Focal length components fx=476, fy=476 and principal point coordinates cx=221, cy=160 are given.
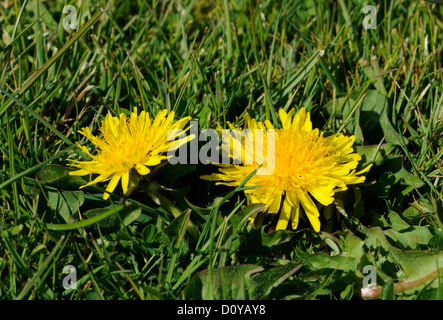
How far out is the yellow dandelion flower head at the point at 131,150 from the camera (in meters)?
1.64

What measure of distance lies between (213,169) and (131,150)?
40cm

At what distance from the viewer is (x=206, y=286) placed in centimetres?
151

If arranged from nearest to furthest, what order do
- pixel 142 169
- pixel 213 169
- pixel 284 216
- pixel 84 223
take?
pixel 84 223 → pixel 142 169 → pixel 284 216 → pixel 213 169

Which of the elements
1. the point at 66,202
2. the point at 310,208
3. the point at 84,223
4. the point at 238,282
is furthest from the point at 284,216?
the point at 66,202

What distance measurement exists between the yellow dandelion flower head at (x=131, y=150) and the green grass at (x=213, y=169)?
106 mm

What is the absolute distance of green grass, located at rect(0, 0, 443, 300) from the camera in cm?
158

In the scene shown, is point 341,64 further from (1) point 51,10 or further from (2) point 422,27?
(1) point 51,10

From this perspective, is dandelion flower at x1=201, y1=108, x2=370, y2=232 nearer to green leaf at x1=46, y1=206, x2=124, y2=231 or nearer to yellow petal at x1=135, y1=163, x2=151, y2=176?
yellow petal at x1=135, y1=163, x2=151, y2=176

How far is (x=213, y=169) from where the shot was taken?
194 centimetres

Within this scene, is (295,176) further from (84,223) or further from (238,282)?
(84,223)

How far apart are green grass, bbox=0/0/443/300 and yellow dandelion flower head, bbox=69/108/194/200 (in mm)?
106

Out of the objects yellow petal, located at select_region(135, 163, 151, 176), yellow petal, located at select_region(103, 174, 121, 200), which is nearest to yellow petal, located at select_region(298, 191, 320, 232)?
yellow petal, located at select_region(135, 163, 151, 176)
